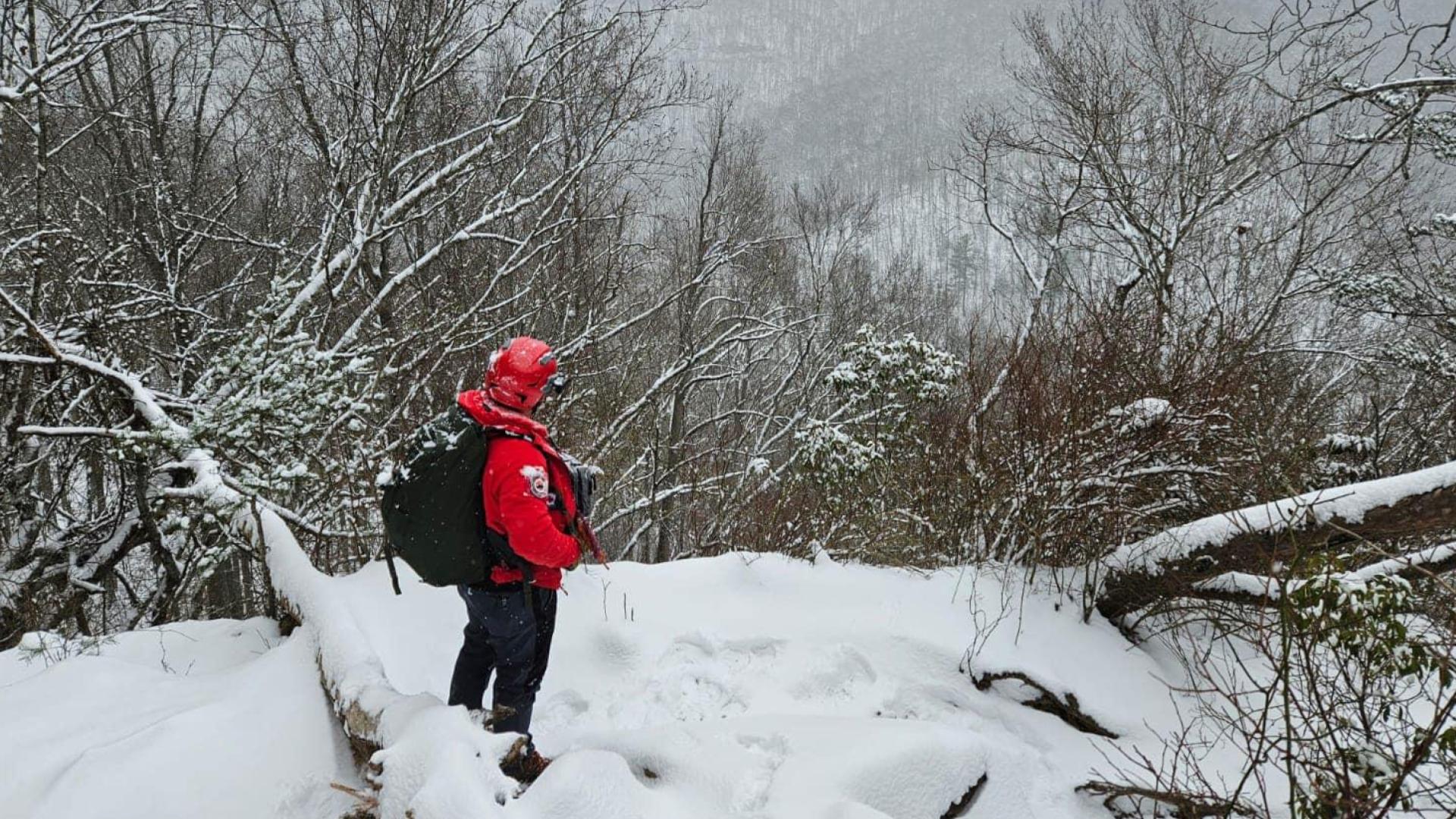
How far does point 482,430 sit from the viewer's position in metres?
2.69

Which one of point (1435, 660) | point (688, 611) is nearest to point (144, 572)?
point (688, 611)

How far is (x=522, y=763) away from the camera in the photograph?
8.16ft

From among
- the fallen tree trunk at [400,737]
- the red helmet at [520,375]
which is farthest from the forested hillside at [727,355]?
the red helmet at [520,375]

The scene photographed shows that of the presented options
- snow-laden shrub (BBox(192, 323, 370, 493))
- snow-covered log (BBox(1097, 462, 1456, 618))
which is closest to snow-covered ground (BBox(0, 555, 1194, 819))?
snow-covered log (BBox(1097, 462, 1456, 618))

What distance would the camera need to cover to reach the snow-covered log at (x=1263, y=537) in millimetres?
3660

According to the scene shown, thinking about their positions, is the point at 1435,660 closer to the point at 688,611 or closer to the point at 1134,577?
the point at 1134,577

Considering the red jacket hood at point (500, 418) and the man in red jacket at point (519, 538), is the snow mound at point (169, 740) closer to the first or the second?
the man in red jacket at point (519, 538)

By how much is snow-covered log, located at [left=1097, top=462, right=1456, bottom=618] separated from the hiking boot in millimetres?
3407

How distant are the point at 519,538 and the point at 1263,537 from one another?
160 inches

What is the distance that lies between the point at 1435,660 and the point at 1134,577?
2446mm

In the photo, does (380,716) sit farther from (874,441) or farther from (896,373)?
(896,373)

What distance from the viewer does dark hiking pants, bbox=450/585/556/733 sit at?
2814 millimetres

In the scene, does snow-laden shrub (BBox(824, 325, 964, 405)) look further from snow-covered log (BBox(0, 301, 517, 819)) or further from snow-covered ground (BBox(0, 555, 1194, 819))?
snow-covered log (BBox(0, 301, 517, 819))

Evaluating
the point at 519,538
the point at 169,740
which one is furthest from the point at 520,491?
the point at 169,740
